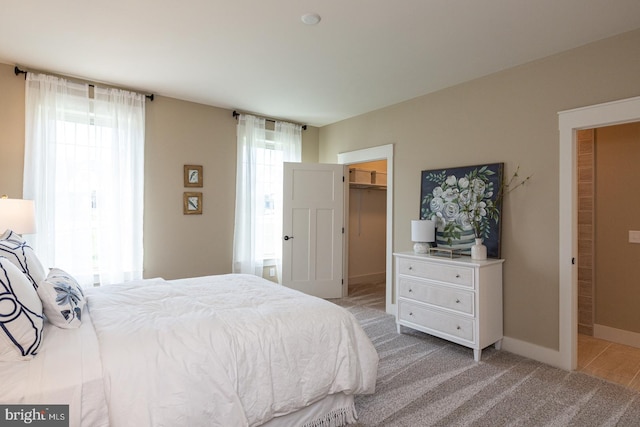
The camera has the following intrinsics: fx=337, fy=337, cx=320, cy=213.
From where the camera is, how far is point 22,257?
1.84 m

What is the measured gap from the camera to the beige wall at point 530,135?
2697 millimetres

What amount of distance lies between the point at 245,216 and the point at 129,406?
340 cm

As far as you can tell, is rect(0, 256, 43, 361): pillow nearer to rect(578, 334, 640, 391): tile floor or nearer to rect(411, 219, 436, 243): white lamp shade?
rect(411, 219, 436, 243): white lamp shade

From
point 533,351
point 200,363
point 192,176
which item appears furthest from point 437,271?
point 192,176

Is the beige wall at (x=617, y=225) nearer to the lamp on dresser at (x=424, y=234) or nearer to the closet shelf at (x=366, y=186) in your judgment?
the lamp on dresser at (x=424, y=234)

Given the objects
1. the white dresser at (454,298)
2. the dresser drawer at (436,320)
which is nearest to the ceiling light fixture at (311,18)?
the white dresser at (454,298)

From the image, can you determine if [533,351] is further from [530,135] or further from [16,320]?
[16,320]

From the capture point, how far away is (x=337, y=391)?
1954 millimetres

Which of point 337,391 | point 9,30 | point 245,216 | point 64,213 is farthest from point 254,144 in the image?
point 337,391

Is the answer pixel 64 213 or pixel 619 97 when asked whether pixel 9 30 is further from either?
pixel 619 97

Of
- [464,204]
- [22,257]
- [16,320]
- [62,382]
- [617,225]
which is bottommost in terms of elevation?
[62,382]

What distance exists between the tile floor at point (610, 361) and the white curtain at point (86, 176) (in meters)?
4.56

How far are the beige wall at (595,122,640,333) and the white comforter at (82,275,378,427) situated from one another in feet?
10.0

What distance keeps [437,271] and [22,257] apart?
10.2 ft
